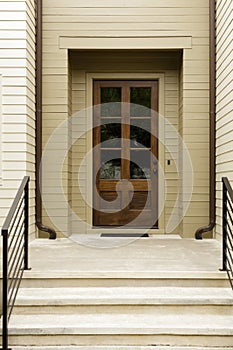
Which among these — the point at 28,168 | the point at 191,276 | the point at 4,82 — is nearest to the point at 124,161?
the point at 28,168

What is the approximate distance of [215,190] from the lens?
6555mm

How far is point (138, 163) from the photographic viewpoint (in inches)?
285

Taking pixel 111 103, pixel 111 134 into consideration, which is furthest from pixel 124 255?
pixel 111 103

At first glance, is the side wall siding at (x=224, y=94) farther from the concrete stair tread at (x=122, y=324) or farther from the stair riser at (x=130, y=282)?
the concrete stair tread at (x=122, y=324)

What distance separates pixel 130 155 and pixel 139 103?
0.77 metres

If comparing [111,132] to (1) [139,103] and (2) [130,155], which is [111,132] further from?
(1) [139,103]

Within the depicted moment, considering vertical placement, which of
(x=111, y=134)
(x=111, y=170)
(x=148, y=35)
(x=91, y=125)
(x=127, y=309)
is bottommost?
(x=127, y=309)

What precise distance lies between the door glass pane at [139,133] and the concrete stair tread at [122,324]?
3.72m

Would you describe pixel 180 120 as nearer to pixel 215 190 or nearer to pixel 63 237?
pixel 215 190

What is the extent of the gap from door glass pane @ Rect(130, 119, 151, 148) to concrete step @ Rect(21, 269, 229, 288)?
332 centimetres

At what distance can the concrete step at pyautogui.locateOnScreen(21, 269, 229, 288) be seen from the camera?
4121 millimetres

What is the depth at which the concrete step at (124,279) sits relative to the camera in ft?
13.5

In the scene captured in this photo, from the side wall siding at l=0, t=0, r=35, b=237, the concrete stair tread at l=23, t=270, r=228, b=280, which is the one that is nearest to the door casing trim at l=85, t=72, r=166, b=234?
the side wall siding at l=0, t=0, r=35, b=237

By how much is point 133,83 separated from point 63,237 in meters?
2.42
